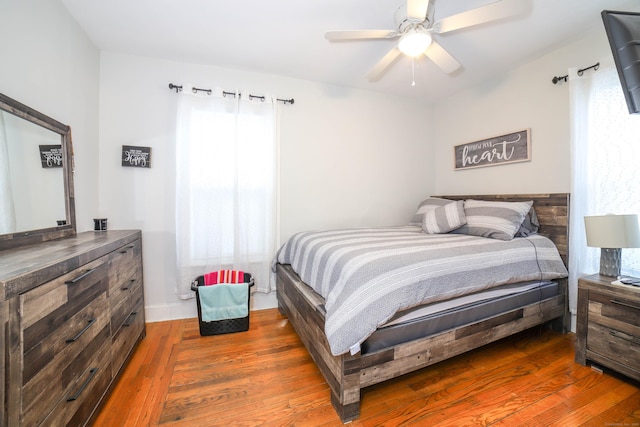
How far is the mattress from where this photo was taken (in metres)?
1.35

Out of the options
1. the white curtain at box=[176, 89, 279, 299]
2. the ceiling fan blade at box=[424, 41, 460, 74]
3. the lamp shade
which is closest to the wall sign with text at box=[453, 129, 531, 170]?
the lamp shade

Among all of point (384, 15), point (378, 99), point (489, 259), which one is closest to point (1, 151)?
point (384, 15)

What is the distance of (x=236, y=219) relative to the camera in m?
2.47

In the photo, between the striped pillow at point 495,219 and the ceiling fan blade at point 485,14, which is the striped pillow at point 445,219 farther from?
the ceiling fan blade at point 485,14

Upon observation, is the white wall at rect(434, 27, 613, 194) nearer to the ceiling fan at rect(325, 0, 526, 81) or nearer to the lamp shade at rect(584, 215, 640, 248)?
the lamp shade at rect(584, 215, 640, 248)

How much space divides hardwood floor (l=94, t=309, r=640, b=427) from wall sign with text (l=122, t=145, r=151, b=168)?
1554 mm

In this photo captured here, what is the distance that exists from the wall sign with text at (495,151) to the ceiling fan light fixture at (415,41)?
155 centimetres

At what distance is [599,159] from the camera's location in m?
1.91

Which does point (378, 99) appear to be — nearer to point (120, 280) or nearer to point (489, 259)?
point (489, 259)

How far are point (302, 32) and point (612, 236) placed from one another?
257 cm

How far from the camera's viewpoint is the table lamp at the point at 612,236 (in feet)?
5.04

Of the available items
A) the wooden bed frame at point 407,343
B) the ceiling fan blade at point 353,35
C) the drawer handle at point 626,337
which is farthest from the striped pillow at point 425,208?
the ceiling fan blade at point 353,35

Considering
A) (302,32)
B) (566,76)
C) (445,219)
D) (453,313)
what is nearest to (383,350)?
(453,313)

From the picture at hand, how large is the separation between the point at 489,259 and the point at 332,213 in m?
1.64
